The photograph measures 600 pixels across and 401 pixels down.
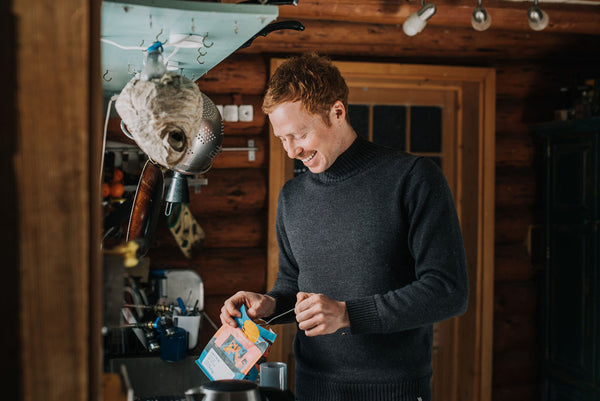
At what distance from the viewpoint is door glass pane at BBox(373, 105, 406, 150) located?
4035 mm

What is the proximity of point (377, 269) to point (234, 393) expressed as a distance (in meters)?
0.64

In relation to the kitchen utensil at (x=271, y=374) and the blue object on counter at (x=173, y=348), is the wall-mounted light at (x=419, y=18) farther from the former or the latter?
the kitchen utensil at (x=271, y=374)

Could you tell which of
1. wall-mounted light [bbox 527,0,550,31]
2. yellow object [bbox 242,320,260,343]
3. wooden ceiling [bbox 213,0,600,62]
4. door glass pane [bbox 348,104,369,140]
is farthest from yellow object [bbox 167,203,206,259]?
wall-mounted light [bbox 527,0,550,31]

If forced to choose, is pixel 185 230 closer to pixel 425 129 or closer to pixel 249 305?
pixel 425 129

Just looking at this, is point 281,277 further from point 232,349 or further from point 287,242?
point 232,349


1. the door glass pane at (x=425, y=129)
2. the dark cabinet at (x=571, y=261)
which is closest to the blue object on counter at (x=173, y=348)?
the door glass pane at (x=425, y=129)

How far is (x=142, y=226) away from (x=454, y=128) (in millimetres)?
2838

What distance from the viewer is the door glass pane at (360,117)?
3994mm

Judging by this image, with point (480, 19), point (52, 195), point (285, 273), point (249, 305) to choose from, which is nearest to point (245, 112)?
point (480, 19)

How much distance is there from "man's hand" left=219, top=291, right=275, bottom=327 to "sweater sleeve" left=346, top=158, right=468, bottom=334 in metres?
0.29

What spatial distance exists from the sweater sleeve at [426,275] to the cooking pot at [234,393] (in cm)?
31

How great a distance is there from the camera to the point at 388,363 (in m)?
1.70

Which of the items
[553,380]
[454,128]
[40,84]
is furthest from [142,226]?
[553,380]

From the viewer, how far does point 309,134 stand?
181 centimetres
